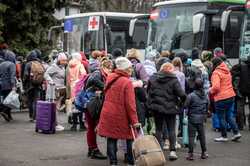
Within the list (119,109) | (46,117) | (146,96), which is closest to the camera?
(119,109)

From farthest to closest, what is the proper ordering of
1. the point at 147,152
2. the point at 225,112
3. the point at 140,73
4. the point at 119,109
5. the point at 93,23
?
1. the point at 93,23
2. the point at 225,112
3. the point at 140,73
4. the point at 119,109
5. the point at 147,152

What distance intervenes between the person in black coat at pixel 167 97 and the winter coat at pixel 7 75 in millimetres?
6125

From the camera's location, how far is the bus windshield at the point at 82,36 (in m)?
24.7

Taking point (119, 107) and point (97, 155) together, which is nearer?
point (119, 107)

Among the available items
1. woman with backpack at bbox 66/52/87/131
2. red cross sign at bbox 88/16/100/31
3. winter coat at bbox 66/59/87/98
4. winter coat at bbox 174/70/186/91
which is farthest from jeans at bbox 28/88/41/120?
red cross sign at bbox 88/16/100/31

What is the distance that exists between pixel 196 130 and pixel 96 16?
47.4 ft

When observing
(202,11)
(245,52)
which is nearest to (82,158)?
(245,52)

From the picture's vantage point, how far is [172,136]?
443 inches

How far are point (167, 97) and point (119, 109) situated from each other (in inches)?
53.0

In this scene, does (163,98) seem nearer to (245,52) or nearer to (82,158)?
(82,158)

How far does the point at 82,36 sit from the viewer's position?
84.7 feet

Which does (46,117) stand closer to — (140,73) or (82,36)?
(140,73)

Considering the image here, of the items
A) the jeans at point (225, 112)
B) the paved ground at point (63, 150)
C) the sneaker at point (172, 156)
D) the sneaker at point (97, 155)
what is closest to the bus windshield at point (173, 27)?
the paved ground at point (63, 150)

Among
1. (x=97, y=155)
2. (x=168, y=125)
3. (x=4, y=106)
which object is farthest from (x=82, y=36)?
(x=168, y=125)
